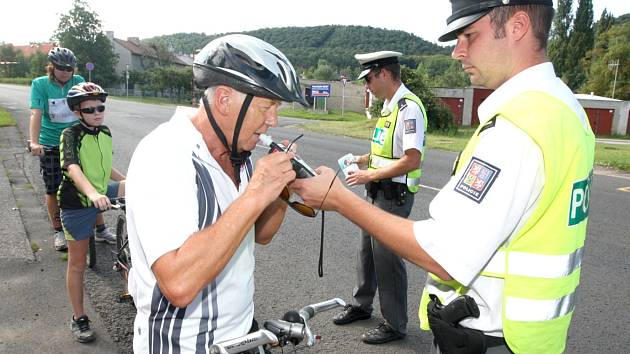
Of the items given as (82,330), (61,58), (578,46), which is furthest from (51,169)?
(578,46)

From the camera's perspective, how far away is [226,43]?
1728 millimetres

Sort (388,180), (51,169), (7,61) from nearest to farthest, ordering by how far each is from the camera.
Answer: (388,180)
(51,169)
(7,61)

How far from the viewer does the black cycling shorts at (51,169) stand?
5707 millimetres

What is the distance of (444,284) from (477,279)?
201 millimetres

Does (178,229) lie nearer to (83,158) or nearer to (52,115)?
(83,158)

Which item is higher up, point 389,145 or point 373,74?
point 373,74

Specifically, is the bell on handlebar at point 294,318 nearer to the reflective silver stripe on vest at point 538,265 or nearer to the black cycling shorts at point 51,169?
the reflective silver stripe on vest at point 538,265

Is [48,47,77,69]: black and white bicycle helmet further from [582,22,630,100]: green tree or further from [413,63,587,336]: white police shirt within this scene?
[582,22,630,100]: green tree

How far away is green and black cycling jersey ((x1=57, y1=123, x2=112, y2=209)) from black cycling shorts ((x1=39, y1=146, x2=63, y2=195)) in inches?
65.8

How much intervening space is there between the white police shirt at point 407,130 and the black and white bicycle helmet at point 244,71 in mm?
2278

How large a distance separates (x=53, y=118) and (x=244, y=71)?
16.4 feet

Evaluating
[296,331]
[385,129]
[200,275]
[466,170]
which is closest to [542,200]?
[466,170]

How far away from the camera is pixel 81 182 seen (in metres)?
3.90

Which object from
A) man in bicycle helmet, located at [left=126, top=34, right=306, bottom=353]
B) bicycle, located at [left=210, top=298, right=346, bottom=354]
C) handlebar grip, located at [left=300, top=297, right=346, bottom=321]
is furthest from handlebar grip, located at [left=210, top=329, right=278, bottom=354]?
handlebar grip, located at [left=300, top=297, right=346, bottom=321]
